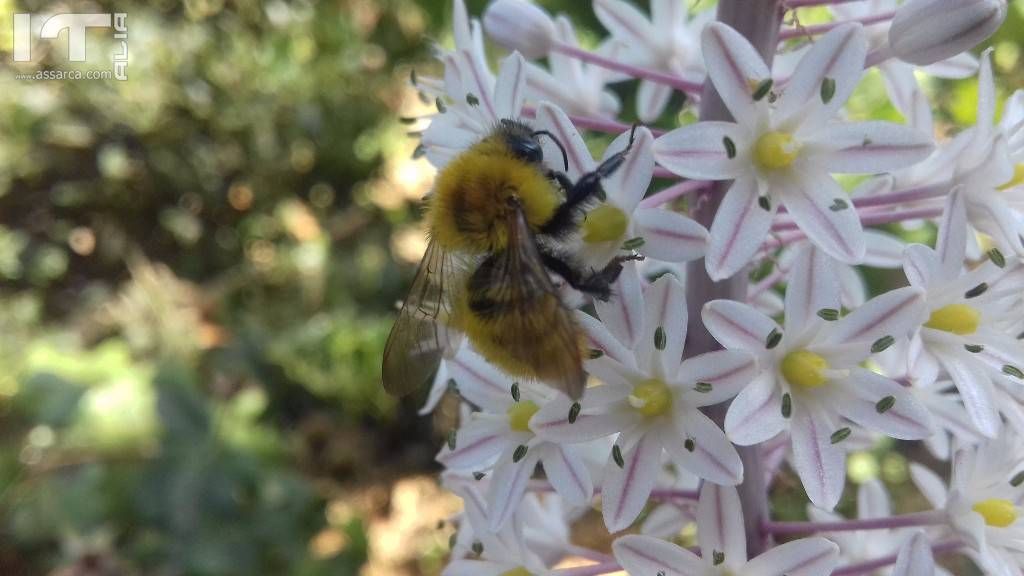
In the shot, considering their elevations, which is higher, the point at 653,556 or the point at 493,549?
the point at 653,556

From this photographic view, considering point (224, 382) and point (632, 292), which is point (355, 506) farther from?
point (632, 292)

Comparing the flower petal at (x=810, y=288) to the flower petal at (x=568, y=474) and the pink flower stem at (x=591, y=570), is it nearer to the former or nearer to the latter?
the flower petal at (x=568, y=474)

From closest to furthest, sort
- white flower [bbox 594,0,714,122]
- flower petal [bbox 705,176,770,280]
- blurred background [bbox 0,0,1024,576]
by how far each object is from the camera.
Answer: flower petal [bbox 705,176,770,280], white flower [bbox 594,0,714,122], blurred background [bbox 0,0,1024,576]

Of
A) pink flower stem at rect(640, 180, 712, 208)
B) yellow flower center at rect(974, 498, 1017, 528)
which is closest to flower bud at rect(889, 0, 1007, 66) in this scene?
pink flower stem at rect(640, 180, 712, 208)

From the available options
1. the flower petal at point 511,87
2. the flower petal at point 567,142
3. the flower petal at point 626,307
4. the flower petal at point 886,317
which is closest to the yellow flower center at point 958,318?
the flower petal at point 886,317

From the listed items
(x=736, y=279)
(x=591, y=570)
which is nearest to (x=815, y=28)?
(x=736, y=279)

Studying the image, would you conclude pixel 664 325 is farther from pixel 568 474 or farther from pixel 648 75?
pixel 648 75

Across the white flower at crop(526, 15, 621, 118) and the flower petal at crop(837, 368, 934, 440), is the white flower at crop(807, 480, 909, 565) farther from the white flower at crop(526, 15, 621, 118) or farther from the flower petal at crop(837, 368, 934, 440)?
the white flower at crop(526, 15, 621, 118)
